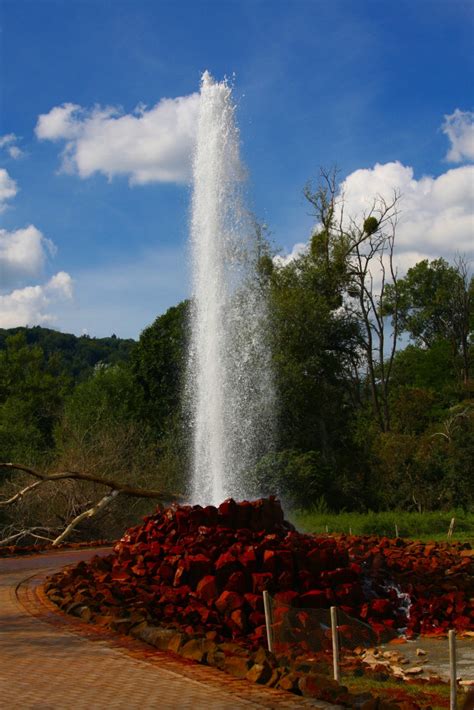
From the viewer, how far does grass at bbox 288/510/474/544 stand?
870 inches

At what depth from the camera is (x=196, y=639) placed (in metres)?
8.12

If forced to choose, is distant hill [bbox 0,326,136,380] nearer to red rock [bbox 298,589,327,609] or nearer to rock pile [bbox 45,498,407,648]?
rock pile [bbox 45,498,407,648]

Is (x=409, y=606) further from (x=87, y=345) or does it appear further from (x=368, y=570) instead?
(x=87, y=345)

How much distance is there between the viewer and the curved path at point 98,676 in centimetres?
632

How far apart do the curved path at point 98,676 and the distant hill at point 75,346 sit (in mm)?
81393

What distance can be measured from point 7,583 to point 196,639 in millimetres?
6157

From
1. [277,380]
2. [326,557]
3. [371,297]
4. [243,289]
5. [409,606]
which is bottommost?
[409,606]

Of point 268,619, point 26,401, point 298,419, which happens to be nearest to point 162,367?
point 298,419

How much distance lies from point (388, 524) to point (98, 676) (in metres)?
16.7

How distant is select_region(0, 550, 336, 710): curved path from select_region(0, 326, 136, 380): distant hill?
81.4 meters

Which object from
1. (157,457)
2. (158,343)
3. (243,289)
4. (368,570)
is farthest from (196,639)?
(158,343)

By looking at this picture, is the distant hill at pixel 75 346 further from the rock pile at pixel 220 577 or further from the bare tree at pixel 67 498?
the rock pile at pixel 220 577

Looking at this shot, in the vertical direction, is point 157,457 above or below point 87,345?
below

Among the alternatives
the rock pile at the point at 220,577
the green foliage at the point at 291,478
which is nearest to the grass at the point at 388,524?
the green foliage at the point at 291,478
